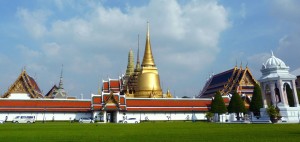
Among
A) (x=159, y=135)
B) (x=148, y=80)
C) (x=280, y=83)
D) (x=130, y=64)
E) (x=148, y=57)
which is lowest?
(x=159, y=135)

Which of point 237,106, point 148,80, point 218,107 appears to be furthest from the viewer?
point 148,80

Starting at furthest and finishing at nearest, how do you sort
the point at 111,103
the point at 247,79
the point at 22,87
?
the point at 247,79 → the point at 22,87 → the point at 111,103

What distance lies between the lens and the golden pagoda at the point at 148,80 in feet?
235

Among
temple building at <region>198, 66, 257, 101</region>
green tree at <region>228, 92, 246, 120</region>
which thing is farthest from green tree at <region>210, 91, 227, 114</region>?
temple building at <region>198, 66, 257, 101</region>

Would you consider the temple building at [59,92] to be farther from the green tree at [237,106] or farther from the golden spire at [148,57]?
the green tree at [237,106]

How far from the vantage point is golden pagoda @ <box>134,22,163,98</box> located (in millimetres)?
71562

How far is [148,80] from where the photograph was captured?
7300 cm

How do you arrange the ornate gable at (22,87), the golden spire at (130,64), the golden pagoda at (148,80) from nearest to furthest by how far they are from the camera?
the ornate gable at (22,87), the golden pagoda at (148,80), the golden spire at (130,64)

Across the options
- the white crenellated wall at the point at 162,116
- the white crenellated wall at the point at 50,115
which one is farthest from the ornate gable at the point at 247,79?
the white crenellated wall at the point at 50,115

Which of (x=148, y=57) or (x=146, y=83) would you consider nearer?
(x=146, y=83)

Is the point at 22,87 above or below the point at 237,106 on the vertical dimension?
above

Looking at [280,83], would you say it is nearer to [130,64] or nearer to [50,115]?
[50,115]

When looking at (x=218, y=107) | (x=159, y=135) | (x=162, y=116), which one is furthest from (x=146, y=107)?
(x=159, y=135)

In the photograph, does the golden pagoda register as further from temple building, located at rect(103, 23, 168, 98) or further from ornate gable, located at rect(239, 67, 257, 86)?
ornate gable, located at rect(239, 67, 257, 86)
